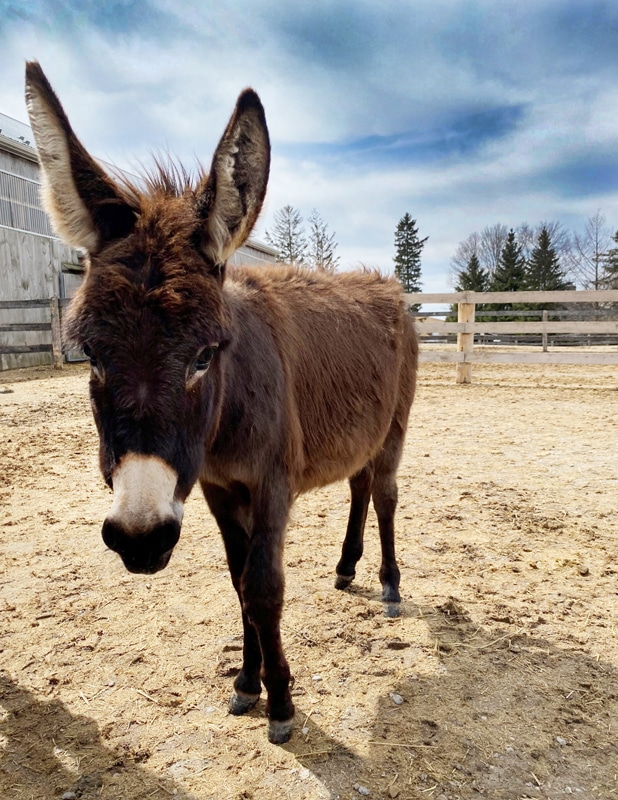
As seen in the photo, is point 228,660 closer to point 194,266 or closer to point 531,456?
point 194,266

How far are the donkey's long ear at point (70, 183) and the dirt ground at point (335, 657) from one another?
2.06 m

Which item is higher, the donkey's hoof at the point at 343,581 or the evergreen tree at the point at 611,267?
the evergreen tree at the point at 611,267

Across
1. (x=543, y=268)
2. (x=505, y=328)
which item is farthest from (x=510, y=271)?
(x=505, y=328)

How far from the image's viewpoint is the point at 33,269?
57.3 ft

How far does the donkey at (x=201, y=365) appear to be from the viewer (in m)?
1.55

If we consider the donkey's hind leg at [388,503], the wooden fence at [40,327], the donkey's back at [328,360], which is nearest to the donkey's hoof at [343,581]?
the donkey's hind leg at [388,503]

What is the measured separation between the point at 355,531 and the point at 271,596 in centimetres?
150

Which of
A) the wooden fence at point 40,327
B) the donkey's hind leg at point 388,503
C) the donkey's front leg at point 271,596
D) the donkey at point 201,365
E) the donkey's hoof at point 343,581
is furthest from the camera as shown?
the wooden fence at point 40,327

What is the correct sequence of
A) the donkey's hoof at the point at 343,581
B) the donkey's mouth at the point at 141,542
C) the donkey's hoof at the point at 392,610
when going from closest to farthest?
the donkey's mouth at the point at 141,542 < the donkey's hoof at the point at 392,610 < the donkey's hoof at the point at 343,581

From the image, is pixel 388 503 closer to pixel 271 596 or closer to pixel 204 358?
pixel 271 596

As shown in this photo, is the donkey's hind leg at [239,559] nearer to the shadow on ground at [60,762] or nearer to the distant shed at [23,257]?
the shadow on ground at [60,762]

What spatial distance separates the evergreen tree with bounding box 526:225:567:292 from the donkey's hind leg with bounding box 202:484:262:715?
48532mm

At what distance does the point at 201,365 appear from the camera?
1.73m

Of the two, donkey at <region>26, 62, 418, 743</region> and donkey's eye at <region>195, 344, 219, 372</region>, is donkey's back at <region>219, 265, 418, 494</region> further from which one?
donkey's eye at <region>195, 344, 219, 372</region>
